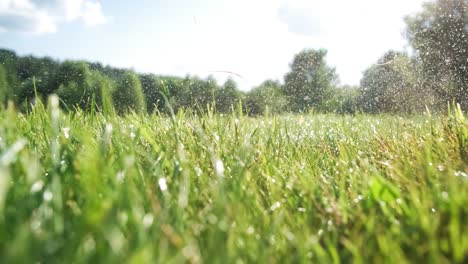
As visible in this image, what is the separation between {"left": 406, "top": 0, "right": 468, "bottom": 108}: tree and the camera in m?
23.8

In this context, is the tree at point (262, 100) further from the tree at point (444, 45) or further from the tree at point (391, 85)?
the tree at point (444, 45)

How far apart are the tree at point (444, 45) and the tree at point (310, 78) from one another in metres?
18.0

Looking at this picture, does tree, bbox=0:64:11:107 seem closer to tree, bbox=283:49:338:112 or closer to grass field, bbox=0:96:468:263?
tree, bbox=283:49:338:112

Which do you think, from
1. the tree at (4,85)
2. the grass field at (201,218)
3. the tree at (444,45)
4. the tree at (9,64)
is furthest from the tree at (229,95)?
the tree at (9,64)

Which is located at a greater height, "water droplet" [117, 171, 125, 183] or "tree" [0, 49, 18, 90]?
"tree" [0, 49, 18, 90]

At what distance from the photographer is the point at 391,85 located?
2620 cm

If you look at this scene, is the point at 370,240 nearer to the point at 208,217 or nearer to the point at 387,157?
the point at 208,217

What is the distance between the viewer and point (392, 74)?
2672 centimetres

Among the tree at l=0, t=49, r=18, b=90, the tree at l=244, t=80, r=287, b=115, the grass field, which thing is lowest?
the tree at l=244, t=80, r=287, b=115

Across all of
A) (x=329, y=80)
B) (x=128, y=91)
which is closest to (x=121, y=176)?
(x=128, y=91)

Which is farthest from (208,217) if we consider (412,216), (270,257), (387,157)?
→ (387,157)

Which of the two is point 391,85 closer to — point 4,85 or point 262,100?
→ point 262,100

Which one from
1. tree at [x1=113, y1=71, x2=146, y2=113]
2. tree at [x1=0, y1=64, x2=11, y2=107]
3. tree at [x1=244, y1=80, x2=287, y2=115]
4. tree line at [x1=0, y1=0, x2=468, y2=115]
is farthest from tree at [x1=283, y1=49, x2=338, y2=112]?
tree at [x1=0, y1=64, x2=11, y2=107]

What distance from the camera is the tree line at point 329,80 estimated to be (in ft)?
76.8
